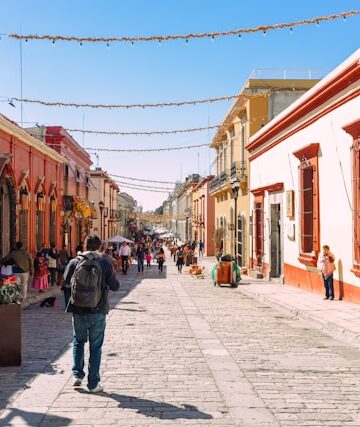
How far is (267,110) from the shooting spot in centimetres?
2584

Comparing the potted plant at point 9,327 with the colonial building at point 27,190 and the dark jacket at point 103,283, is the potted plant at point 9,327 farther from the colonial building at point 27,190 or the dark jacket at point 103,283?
the colonial building at point 27,190

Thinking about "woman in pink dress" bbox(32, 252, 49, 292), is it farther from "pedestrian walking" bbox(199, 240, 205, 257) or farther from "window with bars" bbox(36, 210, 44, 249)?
"pedestrian walking" bbox(199, 240, 205, 257)

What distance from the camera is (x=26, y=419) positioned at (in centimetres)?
473

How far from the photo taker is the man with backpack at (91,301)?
555cm

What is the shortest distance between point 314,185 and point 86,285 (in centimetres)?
1114

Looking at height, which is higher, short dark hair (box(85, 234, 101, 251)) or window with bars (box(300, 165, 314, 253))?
window with bars (box(300, 165, 314, 253))

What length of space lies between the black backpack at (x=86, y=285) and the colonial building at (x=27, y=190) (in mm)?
11098

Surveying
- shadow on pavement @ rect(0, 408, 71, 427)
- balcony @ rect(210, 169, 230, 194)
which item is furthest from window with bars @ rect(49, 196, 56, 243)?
shadow on pavement @ rect(0, 408, 71, 427)

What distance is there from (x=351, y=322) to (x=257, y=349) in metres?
2.87

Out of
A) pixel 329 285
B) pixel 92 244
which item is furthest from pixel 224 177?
pixel 92 244

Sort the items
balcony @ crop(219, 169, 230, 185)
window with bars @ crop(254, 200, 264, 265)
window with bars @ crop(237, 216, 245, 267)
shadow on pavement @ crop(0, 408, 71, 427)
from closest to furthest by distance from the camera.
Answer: shadow on pavement @ crop(0, 408, 71, 427), window with bars @ crop(254, 200, 264, 265), window with bars @ crop(237, 216, 245, 267), balcony @ crop(219, 169, 230, 185)

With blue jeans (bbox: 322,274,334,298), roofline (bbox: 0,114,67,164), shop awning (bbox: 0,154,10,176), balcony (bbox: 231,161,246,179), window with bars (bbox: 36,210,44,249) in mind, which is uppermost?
roofline (bbox: 0,114,67,164)

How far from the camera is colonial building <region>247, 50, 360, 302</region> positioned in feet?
42.0

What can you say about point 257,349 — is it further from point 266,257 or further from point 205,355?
point 266,257
